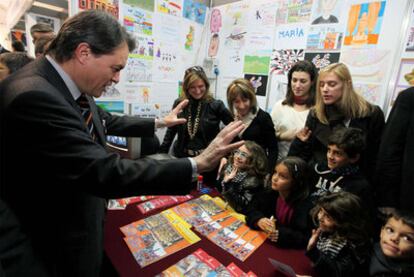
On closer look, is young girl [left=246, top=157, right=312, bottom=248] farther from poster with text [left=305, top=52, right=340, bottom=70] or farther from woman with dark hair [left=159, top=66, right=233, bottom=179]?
poster with text [left=305, top=52, right=340, bottom=70]

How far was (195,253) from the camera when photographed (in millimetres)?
1092

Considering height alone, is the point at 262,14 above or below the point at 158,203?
above

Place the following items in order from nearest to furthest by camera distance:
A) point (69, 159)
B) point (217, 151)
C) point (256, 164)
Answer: point (69, 159) → point (217, 151) → point (256, 164)

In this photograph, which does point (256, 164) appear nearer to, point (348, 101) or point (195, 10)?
point (348, 101)

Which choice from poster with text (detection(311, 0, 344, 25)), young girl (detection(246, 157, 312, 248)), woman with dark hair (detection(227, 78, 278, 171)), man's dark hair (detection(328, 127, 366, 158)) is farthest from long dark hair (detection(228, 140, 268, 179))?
poster with text (detection(311, 0, 344, 25))

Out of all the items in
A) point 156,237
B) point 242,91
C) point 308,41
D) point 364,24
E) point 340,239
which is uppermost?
point 364,24

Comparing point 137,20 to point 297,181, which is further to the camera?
point 137,20

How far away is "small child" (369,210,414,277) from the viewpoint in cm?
94

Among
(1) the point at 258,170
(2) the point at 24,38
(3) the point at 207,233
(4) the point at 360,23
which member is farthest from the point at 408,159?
(2) the point at 24,38

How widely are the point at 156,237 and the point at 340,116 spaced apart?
4.47ft

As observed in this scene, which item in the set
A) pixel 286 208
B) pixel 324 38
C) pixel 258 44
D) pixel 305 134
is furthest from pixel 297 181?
pixel 258 44

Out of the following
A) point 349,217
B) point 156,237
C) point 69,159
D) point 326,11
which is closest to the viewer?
point 69,159

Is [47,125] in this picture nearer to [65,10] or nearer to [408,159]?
[408,159]

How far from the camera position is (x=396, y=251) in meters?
0.97
